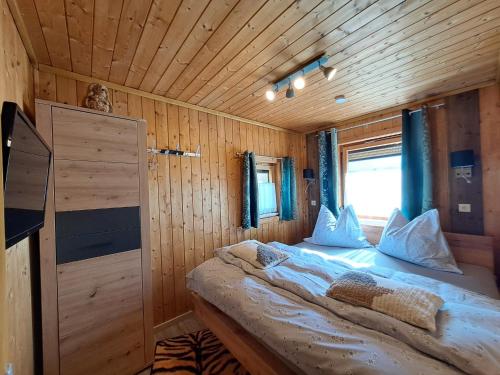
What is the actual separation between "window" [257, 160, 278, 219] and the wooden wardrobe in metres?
1.86

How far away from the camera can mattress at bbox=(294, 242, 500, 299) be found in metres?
1.69

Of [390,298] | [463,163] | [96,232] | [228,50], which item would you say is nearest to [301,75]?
[228,50]

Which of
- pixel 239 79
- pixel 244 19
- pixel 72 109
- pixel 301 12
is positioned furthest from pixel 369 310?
pixel 72 109

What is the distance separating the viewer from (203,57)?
64.2 inches

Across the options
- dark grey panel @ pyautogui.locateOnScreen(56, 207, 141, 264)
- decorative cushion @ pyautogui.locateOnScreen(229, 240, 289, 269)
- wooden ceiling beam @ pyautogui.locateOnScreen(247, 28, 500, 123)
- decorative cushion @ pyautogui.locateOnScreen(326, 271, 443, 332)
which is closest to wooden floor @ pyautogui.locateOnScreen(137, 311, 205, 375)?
decorative cushion @ pyautogui.locateOnScreen(229, 240, 289, 269)

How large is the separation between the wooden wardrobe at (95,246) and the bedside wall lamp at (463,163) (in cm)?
313

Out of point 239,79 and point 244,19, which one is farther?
point 239,79

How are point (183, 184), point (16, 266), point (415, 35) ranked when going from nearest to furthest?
point (16, 266) < point (415, 35) < point (183, 184)

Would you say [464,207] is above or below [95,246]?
above

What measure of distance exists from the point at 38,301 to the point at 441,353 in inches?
92.1

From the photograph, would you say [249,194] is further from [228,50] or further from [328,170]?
[228,50]

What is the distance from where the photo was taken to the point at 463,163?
2217mm

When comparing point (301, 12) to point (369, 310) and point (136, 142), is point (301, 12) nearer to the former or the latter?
point (136, 142)

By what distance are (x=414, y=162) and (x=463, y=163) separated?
0.44m
